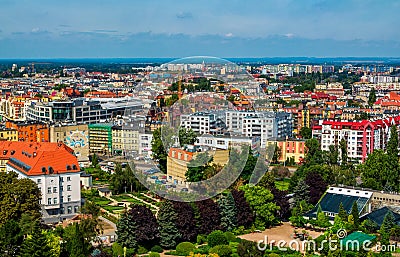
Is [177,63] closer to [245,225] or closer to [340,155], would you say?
[245,225]

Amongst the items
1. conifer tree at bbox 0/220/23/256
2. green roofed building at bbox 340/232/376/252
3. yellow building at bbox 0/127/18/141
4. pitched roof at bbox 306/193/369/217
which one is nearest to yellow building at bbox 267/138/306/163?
pitched roof at bbox 306/193/369/217

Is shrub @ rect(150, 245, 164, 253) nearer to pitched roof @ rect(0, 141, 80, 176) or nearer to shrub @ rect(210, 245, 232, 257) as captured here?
shrub @ rect(210, 245, 232, 257)

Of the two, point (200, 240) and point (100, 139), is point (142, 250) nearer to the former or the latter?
point (200, 240)

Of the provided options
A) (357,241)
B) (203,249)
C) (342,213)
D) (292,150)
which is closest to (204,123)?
(203,249)

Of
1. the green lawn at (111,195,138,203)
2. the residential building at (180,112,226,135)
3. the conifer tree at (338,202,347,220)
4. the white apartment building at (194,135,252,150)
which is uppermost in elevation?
the residential building at (180,112,226,135)

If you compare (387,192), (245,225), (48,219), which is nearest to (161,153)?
(245,225)

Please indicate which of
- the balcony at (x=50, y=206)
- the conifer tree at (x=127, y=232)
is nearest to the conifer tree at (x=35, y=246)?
the conifer tree at (x=127, y=232)
